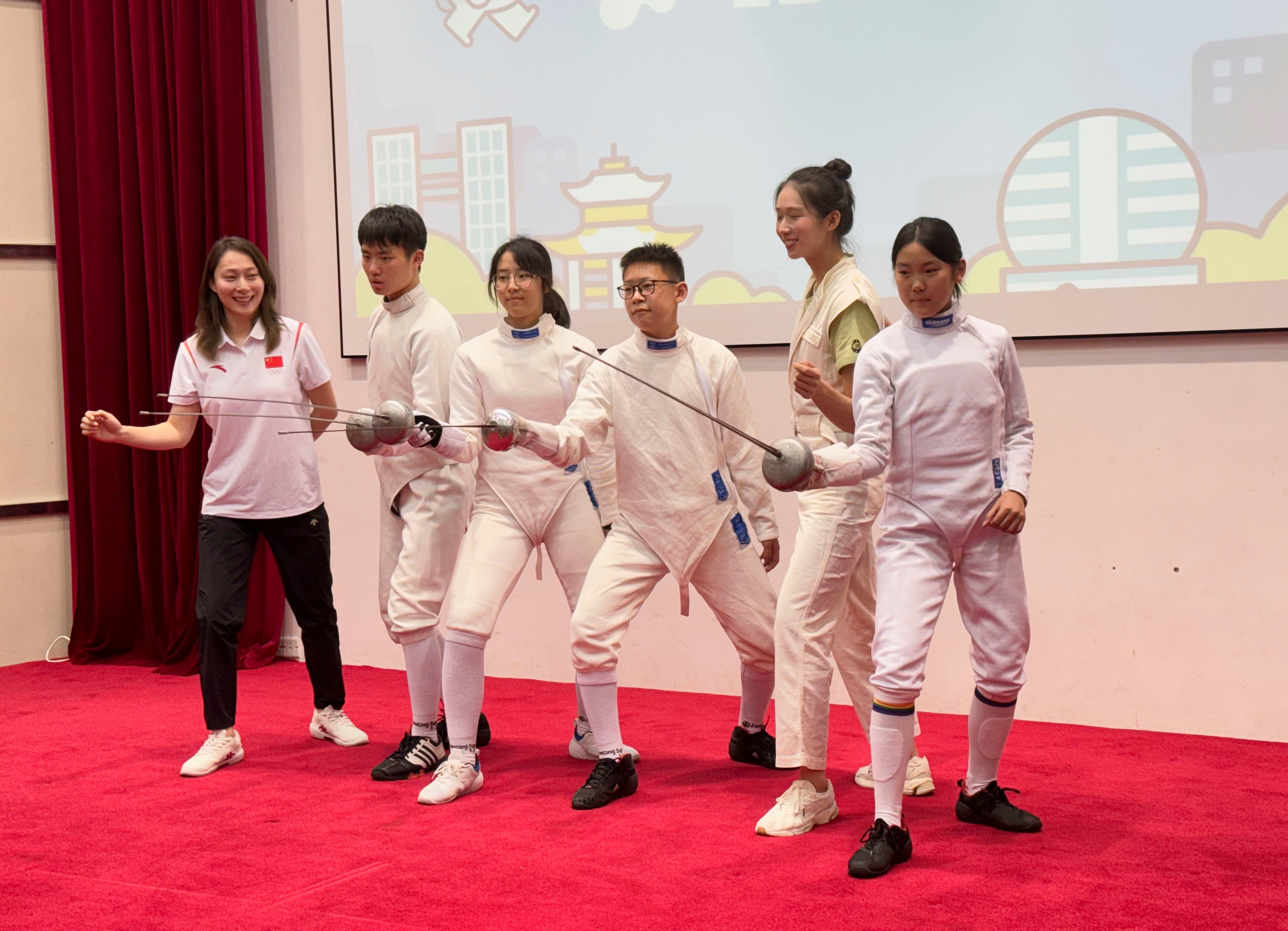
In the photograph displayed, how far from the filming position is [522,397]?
309 cm

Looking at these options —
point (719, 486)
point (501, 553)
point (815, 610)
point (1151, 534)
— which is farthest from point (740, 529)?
point (1151, 534)

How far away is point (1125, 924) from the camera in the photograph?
2104mm

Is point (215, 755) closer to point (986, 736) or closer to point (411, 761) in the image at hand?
point (411, 761)

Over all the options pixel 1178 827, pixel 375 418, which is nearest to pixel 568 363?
pixel 375 418

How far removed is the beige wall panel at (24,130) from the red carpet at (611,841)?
216cm

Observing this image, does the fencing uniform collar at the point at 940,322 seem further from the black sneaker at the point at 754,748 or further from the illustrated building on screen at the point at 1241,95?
the illustrated building on screen at the point at 1241,95

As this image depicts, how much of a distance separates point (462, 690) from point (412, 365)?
840mm

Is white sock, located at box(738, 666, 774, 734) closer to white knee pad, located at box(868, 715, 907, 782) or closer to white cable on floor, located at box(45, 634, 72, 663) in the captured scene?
white knee pad, located at box(868, 715, 907, 782)

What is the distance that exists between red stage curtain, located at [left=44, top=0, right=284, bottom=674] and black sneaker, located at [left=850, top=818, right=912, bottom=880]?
2943 mm

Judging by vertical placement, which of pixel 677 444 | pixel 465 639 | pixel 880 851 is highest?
pixel 677 444

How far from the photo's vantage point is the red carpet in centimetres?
222

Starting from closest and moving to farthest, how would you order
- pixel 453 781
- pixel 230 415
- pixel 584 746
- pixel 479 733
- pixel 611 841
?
pixel 611 841 < pixel 453 781 < pixel 230 415 < pixel 584 746 < pixel 479 733

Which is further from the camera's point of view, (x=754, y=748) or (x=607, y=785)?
(x=754, y=748)

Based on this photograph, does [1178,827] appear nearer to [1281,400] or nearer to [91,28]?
[1281,400]
